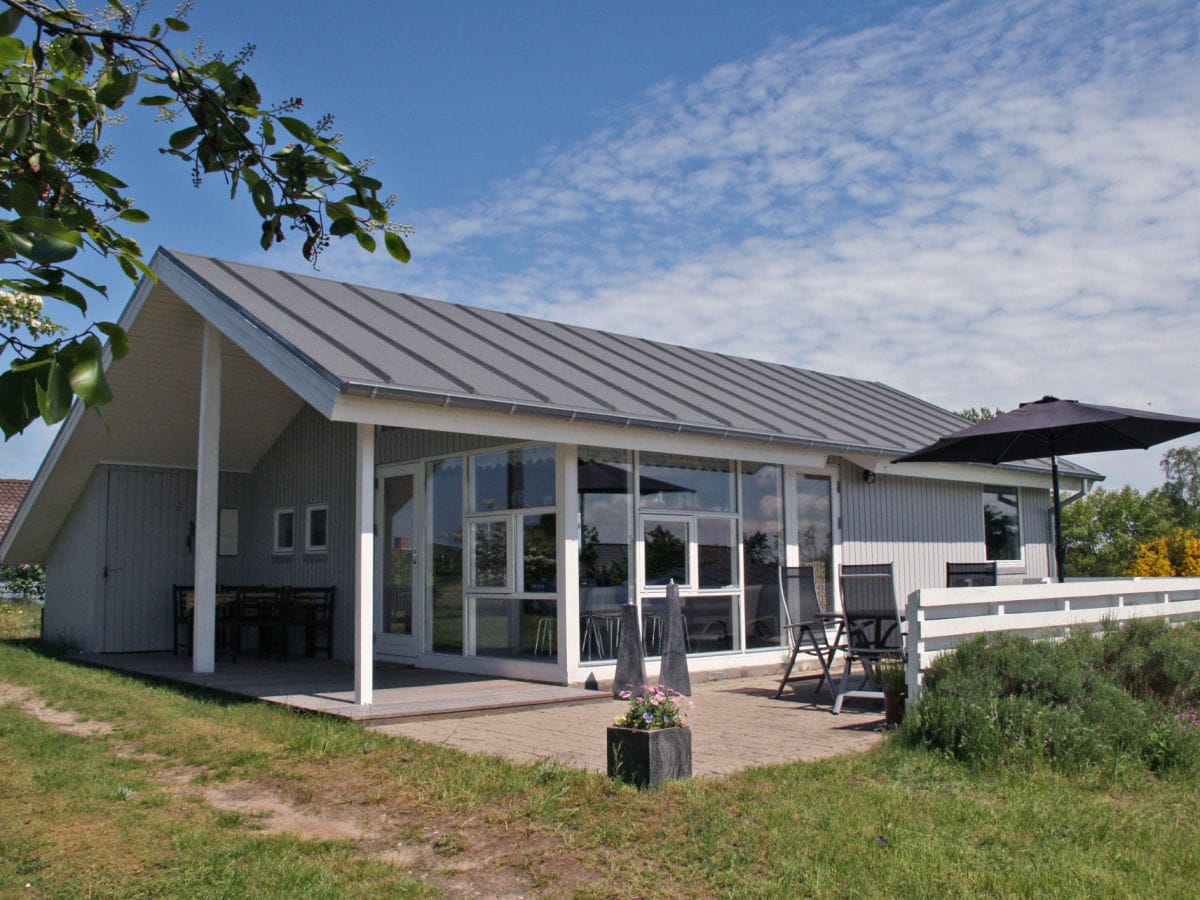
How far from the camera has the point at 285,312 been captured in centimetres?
1023

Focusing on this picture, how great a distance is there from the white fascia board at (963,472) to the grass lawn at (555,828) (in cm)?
692

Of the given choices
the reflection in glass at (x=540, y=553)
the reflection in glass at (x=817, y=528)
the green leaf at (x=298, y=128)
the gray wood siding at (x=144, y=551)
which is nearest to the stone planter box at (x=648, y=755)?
the green leaf at (x=298, y=128)

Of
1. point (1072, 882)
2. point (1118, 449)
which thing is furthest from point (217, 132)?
point (1118, 449)

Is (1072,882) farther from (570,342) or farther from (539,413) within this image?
(570,342)

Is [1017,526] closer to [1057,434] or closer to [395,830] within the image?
[1057,434]

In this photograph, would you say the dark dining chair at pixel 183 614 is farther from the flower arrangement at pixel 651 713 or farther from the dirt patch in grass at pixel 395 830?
the flower arrangement at pixel 651 713

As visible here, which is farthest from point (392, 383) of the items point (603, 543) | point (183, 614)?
point (183, 614)

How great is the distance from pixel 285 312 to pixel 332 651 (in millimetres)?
4852

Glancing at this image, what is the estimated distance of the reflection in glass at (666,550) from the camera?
35.1 feet

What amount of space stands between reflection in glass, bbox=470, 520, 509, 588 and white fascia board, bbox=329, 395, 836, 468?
1551 mm

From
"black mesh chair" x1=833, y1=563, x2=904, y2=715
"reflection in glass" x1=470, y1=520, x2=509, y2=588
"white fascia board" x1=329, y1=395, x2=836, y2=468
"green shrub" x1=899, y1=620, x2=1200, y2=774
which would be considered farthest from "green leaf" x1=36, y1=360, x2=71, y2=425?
"reflection in glass" x1=470, y1=520, x2=509, y2=588

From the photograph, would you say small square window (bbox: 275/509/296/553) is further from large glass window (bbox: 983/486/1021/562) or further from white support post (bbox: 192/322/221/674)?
large glass window (bbox: 983/486/1021/562)

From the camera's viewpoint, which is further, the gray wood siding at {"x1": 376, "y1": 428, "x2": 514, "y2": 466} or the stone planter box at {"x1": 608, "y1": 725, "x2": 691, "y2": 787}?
the gray wood siding at {"x1": 376, "y1": 428, "x2": 514, "y2": 466}

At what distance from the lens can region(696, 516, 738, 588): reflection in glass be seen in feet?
36.7
